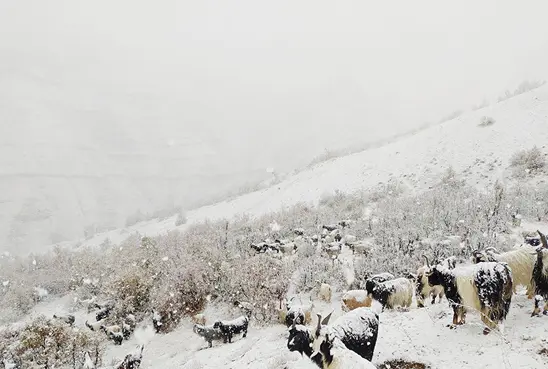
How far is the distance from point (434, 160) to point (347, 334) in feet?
68.7

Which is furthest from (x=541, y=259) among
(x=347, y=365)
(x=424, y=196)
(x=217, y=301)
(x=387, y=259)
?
(x=424, y=196)

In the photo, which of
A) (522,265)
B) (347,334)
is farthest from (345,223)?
(347,334)

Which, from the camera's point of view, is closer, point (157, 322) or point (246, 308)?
point (246, 308)

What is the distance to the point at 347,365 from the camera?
4.46 meters

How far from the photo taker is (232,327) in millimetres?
9094

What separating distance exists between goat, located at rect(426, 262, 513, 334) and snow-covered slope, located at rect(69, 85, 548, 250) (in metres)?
15.5

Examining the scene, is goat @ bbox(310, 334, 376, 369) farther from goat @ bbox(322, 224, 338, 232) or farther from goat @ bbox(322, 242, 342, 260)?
goat @ bbox(322, 224, 338, 232)

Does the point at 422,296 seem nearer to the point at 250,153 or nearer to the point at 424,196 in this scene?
the point at 424,196

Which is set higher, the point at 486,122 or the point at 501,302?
the point at 486,122

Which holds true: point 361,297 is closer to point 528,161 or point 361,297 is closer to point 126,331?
point 126,331

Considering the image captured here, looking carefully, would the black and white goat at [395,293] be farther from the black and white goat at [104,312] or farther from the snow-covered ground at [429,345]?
the black and white goat at [104,312]

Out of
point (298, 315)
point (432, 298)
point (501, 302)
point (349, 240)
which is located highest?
point (501, 302)

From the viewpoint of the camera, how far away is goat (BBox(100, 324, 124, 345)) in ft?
36.9

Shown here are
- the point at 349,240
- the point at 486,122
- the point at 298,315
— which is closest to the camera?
the point at 298,315
